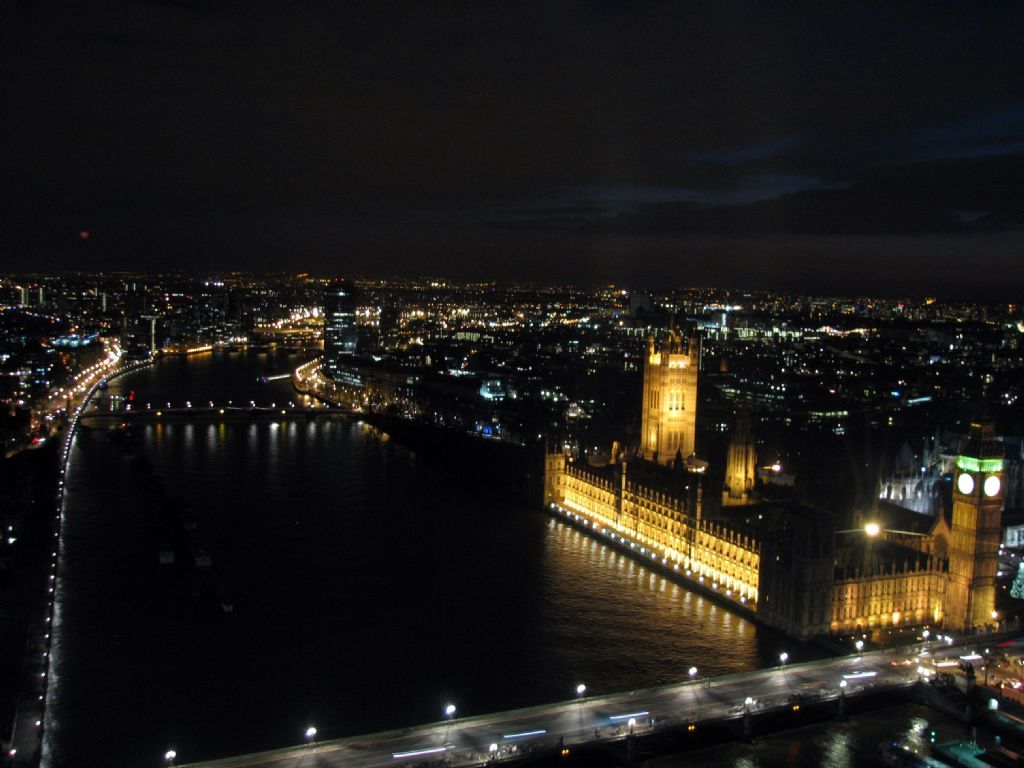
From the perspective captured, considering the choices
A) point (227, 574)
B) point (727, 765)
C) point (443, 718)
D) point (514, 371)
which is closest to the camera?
point (727, 765)

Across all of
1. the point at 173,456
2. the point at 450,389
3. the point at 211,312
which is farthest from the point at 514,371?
the point at 211,312

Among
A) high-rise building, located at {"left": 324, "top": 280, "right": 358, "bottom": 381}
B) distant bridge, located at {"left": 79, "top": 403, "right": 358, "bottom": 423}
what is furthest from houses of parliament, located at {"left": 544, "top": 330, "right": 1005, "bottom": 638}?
high-rise building, located at {"left": 324, "top": 280, "right": 358, "bottom": 381}

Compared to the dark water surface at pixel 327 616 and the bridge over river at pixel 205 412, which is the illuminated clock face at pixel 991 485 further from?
the bridge over river at pixel 205 412

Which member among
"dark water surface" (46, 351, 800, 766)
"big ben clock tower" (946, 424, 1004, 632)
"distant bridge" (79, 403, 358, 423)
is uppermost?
"big ben clock tower" (946, 424, 1004, 632)

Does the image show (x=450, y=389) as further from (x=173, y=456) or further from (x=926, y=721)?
(x=926, y=721)

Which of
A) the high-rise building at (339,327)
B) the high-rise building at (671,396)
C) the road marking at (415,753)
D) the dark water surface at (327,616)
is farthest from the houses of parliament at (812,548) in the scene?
the high-rise building at (339,327)

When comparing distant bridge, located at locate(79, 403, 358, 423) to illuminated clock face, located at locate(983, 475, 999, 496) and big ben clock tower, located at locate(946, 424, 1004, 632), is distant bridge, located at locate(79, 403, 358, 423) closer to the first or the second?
big ben clock tower, located at locate(946, 424, 1004, 632)

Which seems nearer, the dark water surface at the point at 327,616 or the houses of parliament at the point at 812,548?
the dark water surface at the point at 327,616
